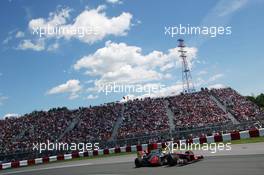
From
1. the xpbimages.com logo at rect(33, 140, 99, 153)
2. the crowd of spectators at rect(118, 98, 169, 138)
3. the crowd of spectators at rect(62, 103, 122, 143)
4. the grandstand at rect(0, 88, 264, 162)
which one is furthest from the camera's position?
the crowd of spectators at rect(62, 103, 122, 143)

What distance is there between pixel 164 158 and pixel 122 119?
2672 centimetres

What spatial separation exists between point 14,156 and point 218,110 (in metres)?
20.5

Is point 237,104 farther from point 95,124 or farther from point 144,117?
point 95,124

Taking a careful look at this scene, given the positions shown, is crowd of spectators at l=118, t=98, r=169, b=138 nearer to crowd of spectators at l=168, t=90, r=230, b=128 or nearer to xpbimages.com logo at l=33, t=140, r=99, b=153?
crowd of spectators at l=168, t=90, r=230, b=128

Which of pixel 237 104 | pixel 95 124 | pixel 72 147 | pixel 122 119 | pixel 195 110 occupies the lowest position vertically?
pixel 72 147

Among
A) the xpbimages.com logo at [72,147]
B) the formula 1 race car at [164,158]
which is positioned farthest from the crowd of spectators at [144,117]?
the formula 1 race car at [164,158]

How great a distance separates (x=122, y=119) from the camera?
4356cm

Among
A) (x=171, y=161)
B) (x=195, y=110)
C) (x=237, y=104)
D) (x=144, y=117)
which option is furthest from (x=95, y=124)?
(x=171, y=161)

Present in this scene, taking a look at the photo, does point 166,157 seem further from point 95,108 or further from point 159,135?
point 95,108

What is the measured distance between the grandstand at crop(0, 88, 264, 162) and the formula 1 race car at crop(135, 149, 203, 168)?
1793cm

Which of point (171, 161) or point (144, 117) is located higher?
point (144, 117)

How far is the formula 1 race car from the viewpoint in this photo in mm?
16094

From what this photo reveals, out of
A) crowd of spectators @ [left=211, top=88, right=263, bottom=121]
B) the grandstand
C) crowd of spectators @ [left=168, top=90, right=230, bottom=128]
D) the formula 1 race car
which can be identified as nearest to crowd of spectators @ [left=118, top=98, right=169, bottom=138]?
the grandstand

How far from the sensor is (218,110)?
41500 mm
